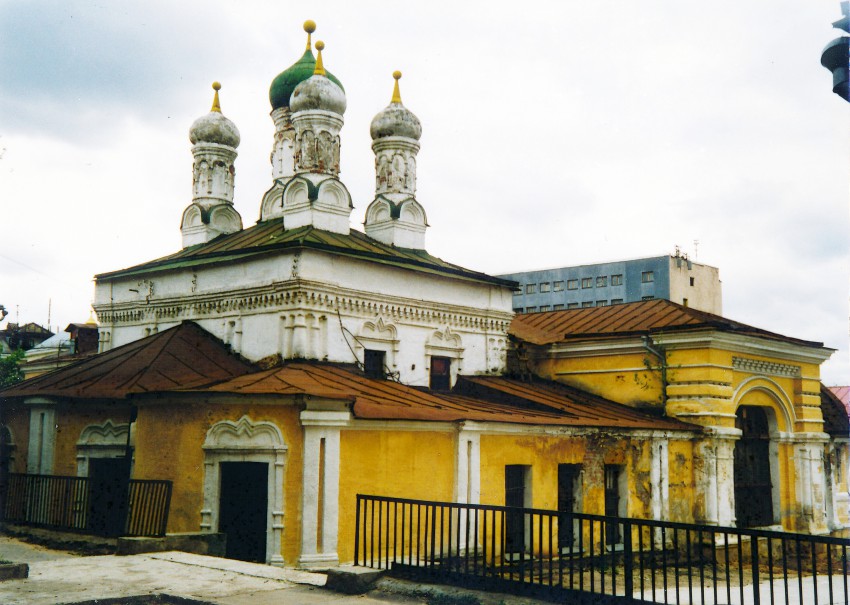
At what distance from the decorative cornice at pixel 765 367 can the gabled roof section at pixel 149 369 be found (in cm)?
1160

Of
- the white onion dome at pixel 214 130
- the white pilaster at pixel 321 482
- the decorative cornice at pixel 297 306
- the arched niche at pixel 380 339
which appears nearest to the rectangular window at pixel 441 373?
the decorative cornice at pixel 297 306

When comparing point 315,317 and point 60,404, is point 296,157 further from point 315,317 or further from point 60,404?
point 60,404

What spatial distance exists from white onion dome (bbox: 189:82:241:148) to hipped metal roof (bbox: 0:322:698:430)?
19.8 ft

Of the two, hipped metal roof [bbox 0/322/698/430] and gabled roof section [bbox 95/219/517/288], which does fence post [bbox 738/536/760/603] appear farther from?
gabled roof section [bbox 95/219/517/288]

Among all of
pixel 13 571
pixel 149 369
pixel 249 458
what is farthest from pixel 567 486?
pixel 13 571

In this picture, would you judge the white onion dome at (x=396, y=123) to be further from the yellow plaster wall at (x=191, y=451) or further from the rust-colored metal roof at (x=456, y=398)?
the yellow plaster wall at (x=191, y=451)

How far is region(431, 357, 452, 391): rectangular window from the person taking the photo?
19891 mm

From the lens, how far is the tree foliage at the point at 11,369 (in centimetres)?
3919

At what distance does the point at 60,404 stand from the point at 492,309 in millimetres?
9834

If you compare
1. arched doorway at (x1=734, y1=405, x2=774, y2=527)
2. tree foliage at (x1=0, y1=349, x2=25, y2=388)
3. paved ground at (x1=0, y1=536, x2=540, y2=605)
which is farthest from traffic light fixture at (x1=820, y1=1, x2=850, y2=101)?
tree foliage at (x1=0, y1=349, x2=25, y2=388)

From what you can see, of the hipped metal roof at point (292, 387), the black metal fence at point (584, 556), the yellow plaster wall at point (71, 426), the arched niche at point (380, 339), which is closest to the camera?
the black metal fence at point (584, 556)

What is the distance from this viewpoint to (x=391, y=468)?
1445 centimetres

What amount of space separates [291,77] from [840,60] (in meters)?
18.9

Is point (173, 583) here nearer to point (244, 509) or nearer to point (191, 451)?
point (244, 509)
